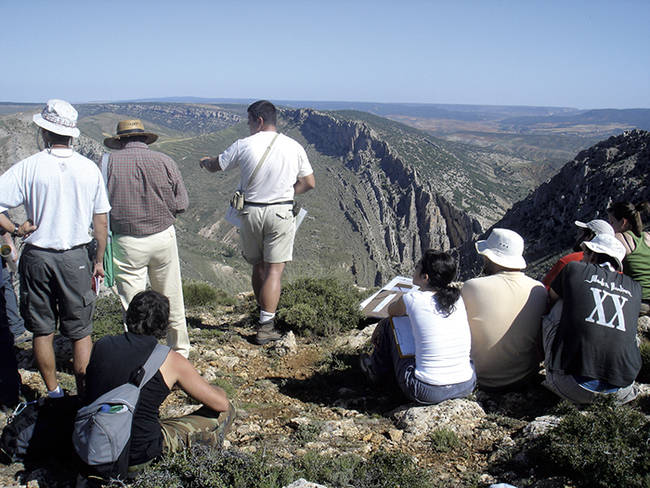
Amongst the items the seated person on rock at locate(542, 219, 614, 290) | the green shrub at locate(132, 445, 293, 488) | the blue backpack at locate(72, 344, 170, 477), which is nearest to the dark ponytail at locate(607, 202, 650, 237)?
the seated person on rock at locate(542, 219, 614, 290)

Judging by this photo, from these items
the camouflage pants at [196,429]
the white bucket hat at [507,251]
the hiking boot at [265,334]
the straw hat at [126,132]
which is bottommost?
the hiking boot at [265,334]

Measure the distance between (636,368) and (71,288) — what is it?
13.4 feet

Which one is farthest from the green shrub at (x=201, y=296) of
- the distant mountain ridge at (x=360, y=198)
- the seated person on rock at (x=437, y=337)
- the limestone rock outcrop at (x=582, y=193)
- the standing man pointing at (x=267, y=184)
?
the distant mountain ridge at (x=360, y=198)

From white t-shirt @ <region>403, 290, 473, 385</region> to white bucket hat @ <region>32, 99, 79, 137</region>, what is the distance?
2.73 metres

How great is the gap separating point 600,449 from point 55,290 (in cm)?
363

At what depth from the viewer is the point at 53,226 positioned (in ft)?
10.7

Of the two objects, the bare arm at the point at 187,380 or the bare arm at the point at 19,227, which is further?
the bare arm at the point at 19,227

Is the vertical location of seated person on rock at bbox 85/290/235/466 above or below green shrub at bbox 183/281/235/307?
above

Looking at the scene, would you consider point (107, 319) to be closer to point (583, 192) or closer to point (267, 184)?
point (267, 184)

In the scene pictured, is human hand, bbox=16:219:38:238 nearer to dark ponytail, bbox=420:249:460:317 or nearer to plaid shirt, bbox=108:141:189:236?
plaid shirt, bbox=108:141:189:236

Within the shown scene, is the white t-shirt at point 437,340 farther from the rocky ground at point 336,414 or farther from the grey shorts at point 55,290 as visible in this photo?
the grey shorts at point 55,290

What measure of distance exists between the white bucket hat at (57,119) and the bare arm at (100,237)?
25.5 inches

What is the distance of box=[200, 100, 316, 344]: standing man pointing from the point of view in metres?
4.52

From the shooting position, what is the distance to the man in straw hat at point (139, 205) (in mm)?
3861
